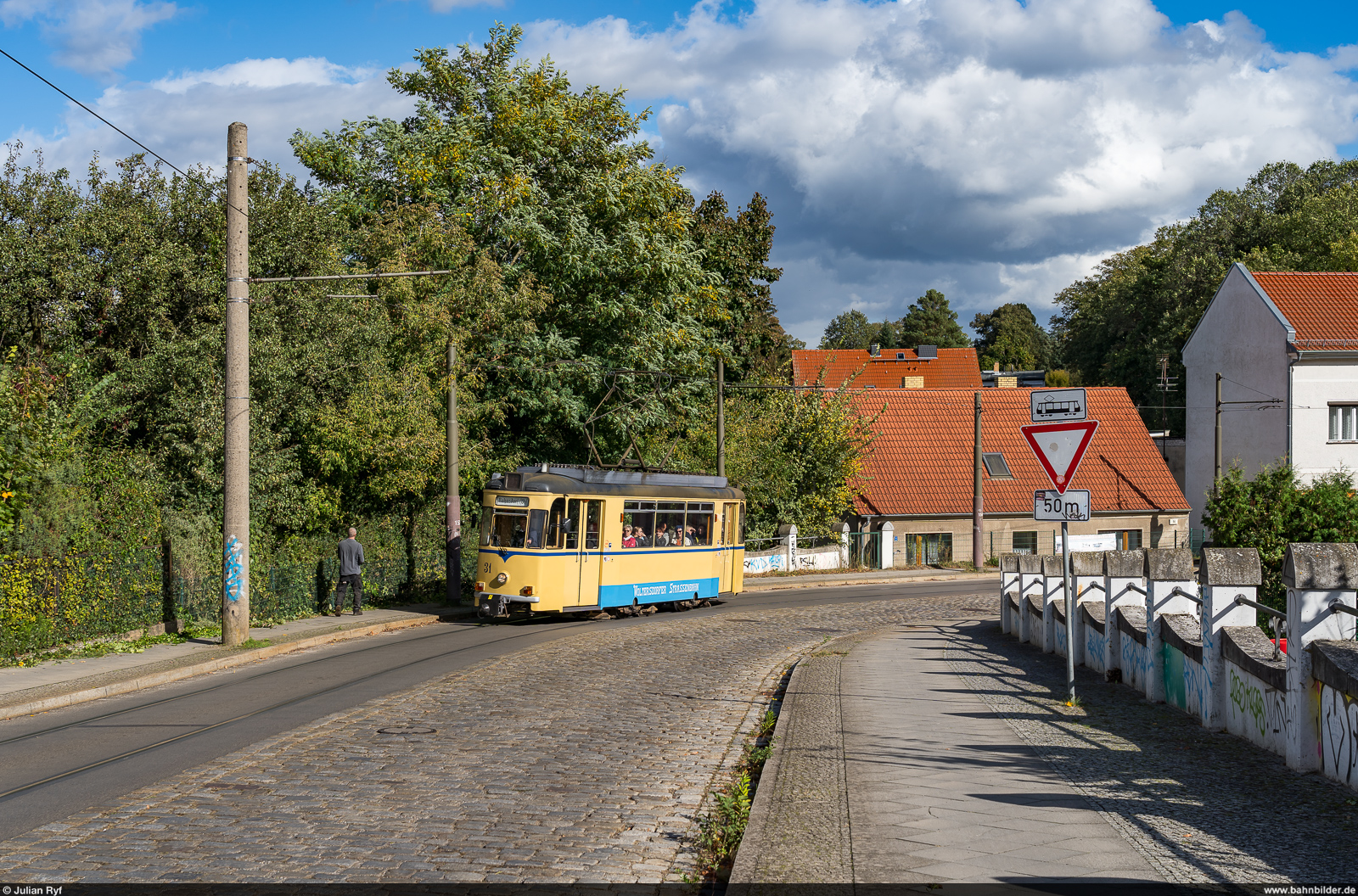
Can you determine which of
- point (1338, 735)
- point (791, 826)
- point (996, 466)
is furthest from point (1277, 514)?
point (996, 466)

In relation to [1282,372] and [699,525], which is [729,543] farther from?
[1282,372]

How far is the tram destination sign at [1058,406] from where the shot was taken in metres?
11.4

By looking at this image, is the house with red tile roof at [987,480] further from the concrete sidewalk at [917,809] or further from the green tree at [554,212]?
the concrete sidewalk at [917,809]

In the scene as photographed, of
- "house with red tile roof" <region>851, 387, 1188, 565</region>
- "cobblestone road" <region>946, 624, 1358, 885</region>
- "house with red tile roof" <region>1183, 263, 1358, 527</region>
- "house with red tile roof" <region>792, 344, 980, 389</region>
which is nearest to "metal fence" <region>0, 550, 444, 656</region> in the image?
"cobblestone road" <region>946, 624, 1358, 885</region>

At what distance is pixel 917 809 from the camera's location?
7109 millimetres

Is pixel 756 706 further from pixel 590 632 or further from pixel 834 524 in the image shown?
pixel 834 524

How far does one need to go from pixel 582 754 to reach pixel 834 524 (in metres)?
35.5

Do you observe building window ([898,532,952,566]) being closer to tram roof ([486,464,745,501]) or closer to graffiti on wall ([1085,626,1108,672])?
tram roof ([486,464,745,501])

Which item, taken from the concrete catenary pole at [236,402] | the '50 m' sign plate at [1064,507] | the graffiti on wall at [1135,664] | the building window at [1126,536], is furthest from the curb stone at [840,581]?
the '50 m' sign plate at [1064,507]

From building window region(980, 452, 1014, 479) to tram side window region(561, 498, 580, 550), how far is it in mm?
28052

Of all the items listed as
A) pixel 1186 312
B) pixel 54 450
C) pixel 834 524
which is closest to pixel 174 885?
pixel 54 450

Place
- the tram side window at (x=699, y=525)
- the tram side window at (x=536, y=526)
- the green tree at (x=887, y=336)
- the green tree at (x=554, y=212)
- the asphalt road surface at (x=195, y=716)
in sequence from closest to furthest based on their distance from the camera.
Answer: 1. the asphalt road surface at (x=195, y=716)
2. the tram side window at (x=536, y=526)
3. the tram side window at (x=699, y=525)
4. the green tree at (x=554, y=212)
5. the green tree at (x=887, y=336)

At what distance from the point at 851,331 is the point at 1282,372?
103 m

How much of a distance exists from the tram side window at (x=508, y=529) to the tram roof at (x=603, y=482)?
573 mm
